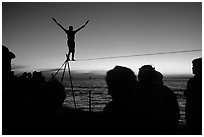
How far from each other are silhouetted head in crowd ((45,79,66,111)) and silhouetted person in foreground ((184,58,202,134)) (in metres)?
2.20

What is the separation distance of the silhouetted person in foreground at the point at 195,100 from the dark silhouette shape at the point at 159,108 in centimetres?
82

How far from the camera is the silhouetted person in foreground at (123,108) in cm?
175

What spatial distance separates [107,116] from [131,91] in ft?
1.03

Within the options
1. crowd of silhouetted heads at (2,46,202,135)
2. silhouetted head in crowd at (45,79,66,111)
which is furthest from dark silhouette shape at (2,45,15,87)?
silhouetted head in crowd at (45,79,66,111)

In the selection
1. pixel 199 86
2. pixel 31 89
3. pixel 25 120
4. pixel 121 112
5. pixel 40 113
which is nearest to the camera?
pixel 121 112

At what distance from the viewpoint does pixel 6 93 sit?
6.01 m

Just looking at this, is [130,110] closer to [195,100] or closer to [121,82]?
[121,82]

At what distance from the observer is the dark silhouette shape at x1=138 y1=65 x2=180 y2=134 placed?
5.91 feet

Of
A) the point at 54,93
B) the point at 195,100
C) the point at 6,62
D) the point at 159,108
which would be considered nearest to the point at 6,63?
the point at 6,62

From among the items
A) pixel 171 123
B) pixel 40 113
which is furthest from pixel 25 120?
A: pixel 171 123

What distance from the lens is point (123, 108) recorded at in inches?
68.7

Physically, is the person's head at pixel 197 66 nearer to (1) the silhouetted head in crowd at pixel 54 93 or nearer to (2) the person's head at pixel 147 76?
(2) the person's head at pixel 147 76

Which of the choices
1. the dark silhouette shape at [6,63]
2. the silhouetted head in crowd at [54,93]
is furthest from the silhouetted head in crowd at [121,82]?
the dark silhouette shape at [6,63]

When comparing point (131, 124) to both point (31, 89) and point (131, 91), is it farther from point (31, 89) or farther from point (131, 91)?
point (31, 89)
